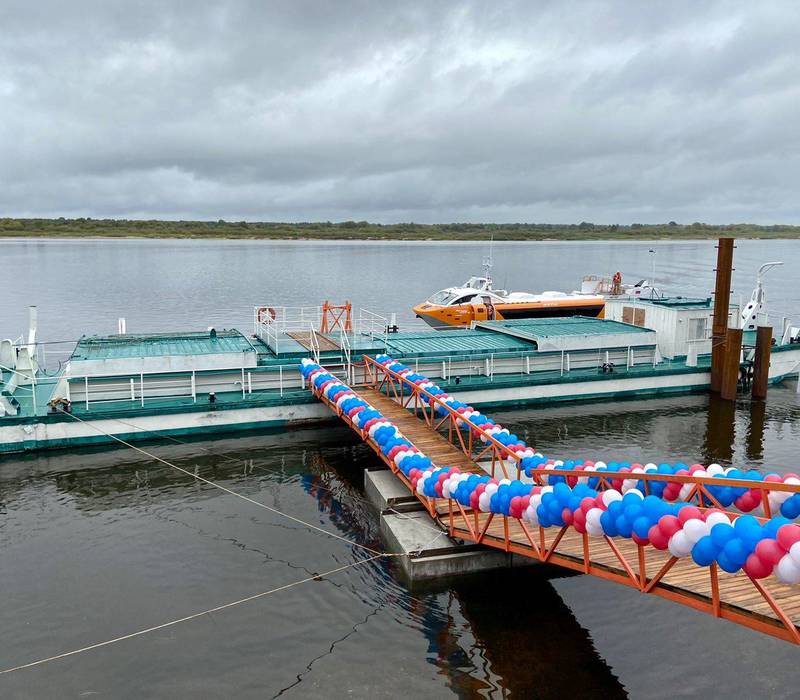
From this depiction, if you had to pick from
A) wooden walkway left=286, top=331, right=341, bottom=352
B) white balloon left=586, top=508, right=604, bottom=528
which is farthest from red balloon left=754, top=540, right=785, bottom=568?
wooden walkway left=286, top=331, right=341, bottom=352

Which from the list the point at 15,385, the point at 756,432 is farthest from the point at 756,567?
the point at 15,385

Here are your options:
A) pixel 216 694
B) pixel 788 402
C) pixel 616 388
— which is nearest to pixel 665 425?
pixel 616 388

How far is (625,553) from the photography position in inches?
487

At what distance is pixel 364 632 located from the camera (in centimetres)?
1322

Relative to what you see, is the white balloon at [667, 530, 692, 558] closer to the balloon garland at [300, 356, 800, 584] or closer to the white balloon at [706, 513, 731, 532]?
the balloon garland at [300, 356, 800, 584]

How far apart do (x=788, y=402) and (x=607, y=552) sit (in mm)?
24525

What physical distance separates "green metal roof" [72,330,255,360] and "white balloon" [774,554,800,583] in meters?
21.5

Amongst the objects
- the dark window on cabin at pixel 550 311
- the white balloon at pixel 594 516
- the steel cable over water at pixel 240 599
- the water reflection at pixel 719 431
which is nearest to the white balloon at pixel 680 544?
the white balloon at pixel 594 516

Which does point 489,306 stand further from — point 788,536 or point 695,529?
point 788,536

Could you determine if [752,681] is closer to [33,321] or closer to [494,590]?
[494,590]

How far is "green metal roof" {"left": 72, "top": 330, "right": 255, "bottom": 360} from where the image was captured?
26031mm

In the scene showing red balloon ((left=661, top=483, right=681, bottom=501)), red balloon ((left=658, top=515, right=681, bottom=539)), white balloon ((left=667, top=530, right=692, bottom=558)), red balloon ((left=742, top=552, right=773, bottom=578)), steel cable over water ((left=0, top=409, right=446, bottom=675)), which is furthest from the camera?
red balloon ((left=661, top=483, right=681, bottom=501))

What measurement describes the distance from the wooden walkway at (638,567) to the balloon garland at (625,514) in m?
0.51

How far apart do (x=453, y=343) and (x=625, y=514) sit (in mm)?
21611
